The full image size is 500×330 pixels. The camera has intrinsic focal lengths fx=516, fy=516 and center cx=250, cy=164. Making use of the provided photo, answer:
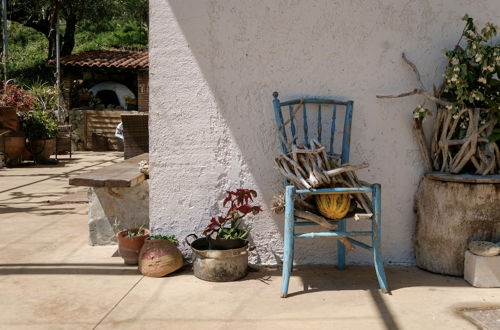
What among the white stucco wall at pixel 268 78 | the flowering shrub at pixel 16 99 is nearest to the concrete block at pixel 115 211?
the white stucco wall at pixel 268 78

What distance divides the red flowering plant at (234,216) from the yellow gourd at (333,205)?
0.51m

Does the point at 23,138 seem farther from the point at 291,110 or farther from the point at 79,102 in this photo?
the point at 291,110

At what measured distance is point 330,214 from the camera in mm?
3275

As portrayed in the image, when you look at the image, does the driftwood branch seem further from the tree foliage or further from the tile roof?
the tree foliage

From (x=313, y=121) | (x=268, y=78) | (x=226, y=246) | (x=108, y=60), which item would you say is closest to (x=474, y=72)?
(x=313, y=121)

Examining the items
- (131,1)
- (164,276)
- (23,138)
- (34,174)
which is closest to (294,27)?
(164,276)

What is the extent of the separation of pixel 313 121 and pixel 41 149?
850 cm

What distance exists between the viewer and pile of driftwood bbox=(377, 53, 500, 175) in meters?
3.53

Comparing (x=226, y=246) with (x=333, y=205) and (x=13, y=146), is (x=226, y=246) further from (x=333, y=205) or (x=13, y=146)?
(x=13, y=146)

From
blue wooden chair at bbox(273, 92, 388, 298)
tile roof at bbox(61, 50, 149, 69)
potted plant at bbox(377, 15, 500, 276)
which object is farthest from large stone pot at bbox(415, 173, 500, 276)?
tile roof at bbox(61, 50, 149, 69)

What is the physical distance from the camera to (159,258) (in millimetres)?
3584

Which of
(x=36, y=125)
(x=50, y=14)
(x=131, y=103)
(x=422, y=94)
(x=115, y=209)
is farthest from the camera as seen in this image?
(x=50, y=14)

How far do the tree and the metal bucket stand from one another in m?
16.0

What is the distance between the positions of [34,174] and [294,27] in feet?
22.8
